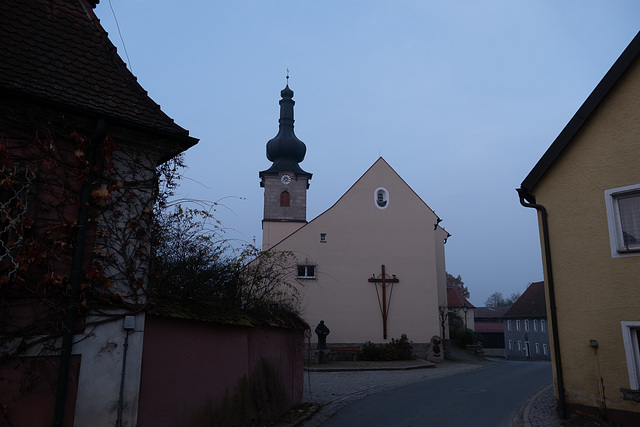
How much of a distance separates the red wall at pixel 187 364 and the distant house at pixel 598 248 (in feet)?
19.8

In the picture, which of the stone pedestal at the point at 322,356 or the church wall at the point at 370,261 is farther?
the church wall at the point at 370,261

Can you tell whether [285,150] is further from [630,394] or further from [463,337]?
[630,394]

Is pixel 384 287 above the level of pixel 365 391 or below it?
above

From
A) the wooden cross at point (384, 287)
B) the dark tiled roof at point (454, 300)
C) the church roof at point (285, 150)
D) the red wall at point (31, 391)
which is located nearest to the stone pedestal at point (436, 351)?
the wooden cross at point (384, 287)

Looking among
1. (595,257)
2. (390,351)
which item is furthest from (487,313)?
(595,257)

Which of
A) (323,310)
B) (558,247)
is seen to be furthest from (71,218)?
(323,310)

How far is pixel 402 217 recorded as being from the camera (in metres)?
28.2

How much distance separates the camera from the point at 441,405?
1182 cm

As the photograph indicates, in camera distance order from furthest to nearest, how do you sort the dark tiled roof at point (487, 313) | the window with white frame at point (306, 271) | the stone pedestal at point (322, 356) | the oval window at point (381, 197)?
the dark tiled roof at point (487, 313) → the oval window at point (381, 197) → the window with white frame at point (306, 271) → the stone pedestal at point (322, 356)

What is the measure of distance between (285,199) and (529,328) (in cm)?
3041

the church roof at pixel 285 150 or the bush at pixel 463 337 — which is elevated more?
the church roof at pixel 285 150

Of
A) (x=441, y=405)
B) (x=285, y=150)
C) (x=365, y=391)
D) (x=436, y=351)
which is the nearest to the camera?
(x=441, y=405)

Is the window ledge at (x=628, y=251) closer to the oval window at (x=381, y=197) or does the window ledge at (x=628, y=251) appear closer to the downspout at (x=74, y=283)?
the downspout at (x=74, y=283)

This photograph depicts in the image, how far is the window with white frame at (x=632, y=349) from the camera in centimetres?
879
